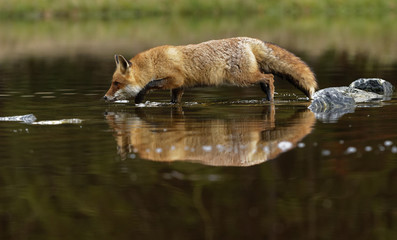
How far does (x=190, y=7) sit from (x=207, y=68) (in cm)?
4366

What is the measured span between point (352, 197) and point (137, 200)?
5.66 feet

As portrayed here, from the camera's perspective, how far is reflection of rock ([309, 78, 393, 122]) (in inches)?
470

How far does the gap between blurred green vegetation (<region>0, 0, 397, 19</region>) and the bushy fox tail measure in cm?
4304

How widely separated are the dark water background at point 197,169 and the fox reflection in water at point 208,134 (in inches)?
0.8

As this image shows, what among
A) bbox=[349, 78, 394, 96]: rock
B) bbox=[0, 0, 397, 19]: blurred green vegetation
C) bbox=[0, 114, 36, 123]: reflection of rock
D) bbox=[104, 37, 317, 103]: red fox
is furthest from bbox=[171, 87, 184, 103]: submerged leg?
bbox=[0, 0, 397, 19]: blurred green vegetation

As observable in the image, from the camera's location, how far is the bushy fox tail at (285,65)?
13547mm

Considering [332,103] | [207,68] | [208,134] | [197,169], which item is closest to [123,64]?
[207,68]

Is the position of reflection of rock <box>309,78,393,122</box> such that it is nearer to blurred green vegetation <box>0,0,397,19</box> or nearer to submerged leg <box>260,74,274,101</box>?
submerged leg <box>260,74,274,101</box>

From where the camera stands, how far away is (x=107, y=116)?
12.0 metres

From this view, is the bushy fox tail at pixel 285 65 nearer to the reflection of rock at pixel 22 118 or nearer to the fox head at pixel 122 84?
the fox head at pixel 122 84

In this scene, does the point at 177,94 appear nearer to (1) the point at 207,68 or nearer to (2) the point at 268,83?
(1) the point at 207,68

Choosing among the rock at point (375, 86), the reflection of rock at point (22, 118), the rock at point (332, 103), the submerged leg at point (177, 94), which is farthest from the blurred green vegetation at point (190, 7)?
the reflection of rock at point (22, 118)

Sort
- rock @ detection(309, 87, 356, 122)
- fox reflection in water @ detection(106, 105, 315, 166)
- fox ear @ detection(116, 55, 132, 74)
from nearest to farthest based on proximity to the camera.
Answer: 1. fox reflection in water @ detection(106, 105, 315, 166)
2. rock @ detection(309, 87, 356, 122)
3. fox ear @ detection(116, 55, 132, 74)

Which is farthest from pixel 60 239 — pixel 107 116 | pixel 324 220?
pixel 107 116
